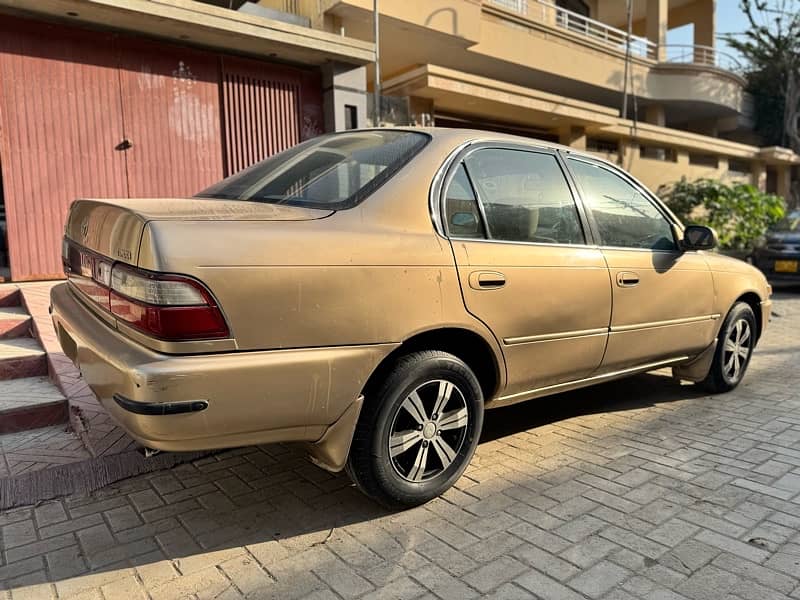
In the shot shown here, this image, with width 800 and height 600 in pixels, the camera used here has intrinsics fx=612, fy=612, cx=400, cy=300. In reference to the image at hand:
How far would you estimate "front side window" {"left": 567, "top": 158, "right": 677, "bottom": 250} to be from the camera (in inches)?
145

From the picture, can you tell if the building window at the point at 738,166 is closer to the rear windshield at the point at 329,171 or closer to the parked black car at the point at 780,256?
the parked black car at the point at 780,256

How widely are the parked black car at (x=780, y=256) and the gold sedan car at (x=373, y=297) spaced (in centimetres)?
816

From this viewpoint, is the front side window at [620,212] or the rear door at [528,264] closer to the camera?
the rear door at [528,264]

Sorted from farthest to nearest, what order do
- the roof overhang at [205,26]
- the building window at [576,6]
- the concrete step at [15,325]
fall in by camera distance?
the building window at [576,6], the roof overhang at [205,26], the concrete step at [15,325]

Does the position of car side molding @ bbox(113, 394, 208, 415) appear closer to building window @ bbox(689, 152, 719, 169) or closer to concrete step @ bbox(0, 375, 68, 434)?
concrete step @ bbox(0, 375, 68, 434)

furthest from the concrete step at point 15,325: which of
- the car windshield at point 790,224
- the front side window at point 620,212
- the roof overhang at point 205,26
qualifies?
the car windshield at point 790,224

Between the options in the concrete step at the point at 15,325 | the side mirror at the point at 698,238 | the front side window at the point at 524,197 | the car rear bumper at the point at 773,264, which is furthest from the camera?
the car rear bumper at the point at 773,264

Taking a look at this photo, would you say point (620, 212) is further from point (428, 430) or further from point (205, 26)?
point (205, 26)

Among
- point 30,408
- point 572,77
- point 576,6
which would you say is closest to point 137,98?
point 30,408

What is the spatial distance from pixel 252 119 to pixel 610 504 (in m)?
7.08

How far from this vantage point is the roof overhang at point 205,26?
Result: 652cm

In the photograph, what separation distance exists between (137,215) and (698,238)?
136 inches

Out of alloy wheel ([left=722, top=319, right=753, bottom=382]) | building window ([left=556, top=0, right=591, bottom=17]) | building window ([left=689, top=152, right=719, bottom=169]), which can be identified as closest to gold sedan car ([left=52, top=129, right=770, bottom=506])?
alloy wheel ([left=722, top=319, right=753, bottom=382])

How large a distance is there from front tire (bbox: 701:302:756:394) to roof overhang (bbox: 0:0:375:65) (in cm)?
622
